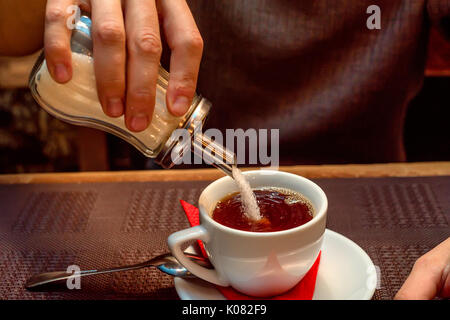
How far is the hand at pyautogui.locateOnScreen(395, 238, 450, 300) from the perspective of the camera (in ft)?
2.02

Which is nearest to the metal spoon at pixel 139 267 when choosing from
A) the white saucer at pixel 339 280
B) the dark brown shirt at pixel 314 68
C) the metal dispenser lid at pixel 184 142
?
the white saucer at pixel 339 280

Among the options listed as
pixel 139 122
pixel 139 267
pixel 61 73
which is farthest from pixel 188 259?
pixel 61 73

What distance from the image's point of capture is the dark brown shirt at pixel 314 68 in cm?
132

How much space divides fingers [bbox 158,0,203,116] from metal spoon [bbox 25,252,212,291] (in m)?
0.24

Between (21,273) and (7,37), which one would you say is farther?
(7,37)

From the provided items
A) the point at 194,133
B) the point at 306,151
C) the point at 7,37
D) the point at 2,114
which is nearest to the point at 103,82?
the point at 194,133

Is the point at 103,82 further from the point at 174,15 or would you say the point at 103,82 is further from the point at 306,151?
the point at 306,151

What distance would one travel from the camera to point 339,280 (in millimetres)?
721

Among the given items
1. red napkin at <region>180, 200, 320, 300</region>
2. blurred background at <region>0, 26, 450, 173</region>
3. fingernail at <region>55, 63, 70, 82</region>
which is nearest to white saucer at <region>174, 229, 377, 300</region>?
red napkin at <region>180, 200, 320, 300</region>

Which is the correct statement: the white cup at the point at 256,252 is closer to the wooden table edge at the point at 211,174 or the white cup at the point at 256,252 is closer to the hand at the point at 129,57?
the hand at the point at 129,57

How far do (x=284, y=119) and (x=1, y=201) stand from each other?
0.78 meters

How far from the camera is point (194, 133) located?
2.33 feet

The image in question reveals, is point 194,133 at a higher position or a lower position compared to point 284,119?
higher

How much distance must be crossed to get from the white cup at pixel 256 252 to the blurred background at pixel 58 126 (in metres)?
1.34
